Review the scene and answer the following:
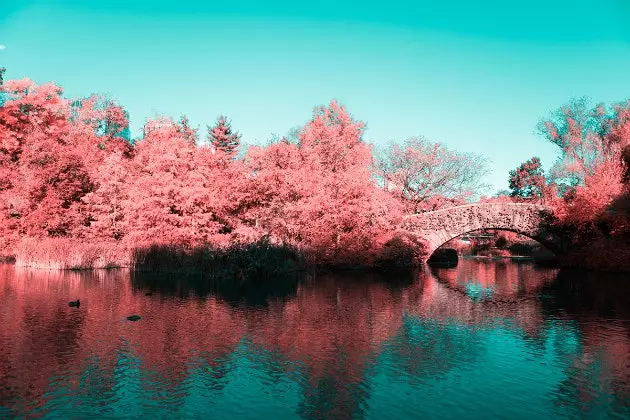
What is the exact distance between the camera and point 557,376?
12.1m

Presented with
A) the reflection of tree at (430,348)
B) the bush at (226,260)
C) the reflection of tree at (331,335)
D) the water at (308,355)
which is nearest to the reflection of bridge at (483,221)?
the bush at (226,260)

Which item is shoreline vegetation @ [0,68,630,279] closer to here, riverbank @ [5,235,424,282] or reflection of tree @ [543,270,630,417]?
riverbank @ [5,235,424,282]

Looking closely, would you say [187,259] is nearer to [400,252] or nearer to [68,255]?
[68,255]

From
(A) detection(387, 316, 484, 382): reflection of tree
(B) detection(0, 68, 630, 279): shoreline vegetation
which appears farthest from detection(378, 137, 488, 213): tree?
(A) detection(387, 316, 484, 382): reflection of tree

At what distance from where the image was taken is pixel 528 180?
7262 centimetres

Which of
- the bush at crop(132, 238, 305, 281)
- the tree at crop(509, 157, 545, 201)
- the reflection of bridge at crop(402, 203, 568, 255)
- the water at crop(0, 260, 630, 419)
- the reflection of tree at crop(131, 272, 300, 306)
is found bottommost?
the water at crop(0, 260, 630, 419)

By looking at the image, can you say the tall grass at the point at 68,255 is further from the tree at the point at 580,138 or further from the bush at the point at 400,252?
the tree at the point at 580,138

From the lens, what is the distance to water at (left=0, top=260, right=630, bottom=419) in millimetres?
10000

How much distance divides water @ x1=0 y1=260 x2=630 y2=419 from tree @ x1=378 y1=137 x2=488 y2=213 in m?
31.2

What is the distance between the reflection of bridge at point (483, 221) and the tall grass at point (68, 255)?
946 inches

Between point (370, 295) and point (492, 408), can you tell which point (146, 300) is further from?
point (492, 408)

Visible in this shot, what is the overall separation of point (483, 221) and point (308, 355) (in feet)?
111

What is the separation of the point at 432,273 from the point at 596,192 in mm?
15438

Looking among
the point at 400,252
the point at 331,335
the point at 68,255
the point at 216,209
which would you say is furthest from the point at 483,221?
the point at 68,255
